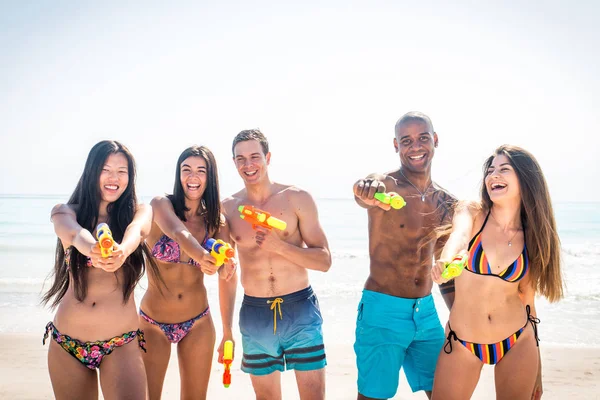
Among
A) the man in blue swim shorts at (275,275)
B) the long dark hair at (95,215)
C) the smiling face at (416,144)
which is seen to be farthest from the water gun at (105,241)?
the smiling face at (416,144)

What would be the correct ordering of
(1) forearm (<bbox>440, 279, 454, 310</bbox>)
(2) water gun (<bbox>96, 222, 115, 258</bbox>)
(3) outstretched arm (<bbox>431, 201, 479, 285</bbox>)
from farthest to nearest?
1. (1) forearm (<bbox>440, 279, 454, 310</bbox>)
2. (2) water gun (<bbox>96, 222, 115, 258</bbox>)
3. (3) outstretched arm (<bbox>431, 201, 479, 285</bbox>)

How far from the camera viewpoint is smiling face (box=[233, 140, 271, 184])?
429cm

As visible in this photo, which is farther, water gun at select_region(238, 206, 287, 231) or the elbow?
the elbow

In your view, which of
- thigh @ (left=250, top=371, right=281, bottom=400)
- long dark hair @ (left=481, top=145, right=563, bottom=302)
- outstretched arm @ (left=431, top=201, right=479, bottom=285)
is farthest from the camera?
thigh @ (left=250, top=371, right=281, bottom=400)

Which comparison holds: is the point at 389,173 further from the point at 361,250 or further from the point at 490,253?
the point at 361,250

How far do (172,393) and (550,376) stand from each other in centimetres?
511

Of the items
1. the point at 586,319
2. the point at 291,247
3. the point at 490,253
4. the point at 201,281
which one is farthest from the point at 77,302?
the point at 586,319

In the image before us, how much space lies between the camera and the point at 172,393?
6090 millimetres

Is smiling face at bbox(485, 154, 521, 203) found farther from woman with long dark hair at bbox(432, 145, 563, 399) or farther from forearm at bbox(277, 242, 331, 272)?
forearm at bbox(277, 242, 331, 272)

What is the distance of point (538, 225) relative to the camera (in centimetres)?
352

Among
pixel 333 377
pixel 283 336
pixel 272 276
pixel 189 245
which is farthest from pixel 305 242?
pixel 333 377

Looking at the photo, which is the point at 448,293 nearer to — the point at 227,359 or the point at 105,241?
the point at 227,359

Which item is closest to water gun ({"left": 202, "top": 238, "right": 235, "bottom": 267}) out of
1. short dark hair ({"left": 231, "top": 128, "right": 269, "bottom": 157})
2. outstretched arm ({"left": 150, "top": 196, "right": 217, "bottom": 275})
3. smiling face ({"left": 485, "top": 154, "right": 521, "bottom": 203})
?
outstretched arm ({"left": 150, "top": 196, "right": 217, "bottom": 275})

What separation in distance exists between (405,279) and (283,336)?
3.84ft
